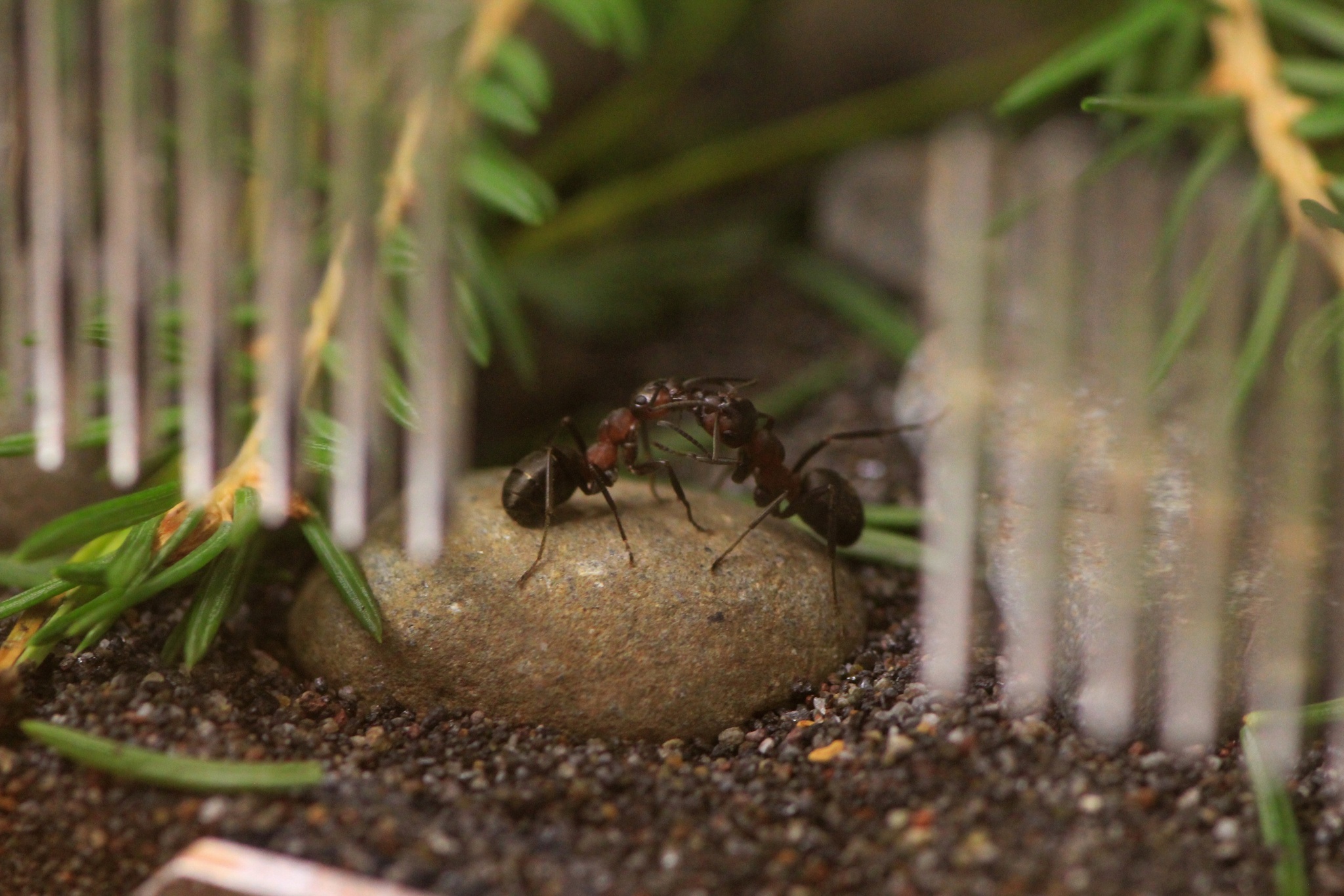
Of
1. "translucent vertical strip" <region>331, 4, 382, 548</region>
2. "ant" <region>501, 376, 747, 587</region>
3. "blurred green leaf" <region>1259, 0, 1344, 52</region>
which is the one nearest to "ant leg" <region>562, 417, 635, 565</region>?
"ant" <region>501, 376, 747, 587</region>

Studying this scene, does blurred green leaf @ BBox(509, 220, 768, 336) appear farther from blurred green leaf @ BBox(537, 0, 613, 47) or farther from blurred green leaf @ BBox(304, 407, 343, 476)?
blurred green leaf @ BBox(304, 407, 343, 476)

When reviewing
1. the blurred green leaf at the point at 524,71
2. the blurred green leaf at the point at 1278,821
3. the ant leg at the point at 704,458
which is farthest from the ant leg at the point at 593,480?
the blurred green leaf at the point at 1278,821

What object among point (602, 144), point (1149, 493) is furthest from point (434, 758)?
point (602, 144)

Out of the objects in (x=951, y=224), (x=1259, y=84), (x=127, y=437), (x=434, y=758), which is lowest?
(x=434, y=758)

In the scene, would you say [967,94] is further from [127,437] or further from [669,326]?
[127,437]

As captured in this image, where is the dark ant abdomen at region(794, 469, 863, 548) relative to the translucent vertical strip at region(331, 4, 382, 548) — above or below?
below

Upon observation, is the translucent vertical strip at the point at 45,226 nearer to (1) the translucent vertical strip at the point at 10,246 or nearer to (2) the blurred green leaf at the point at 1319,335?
(1) the translucent vertical strip at the point at 10,246

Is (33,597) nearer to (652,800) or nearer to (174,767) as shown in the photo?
(174,767)

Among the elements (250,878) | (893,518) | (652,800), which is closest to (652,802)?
(652,800)
